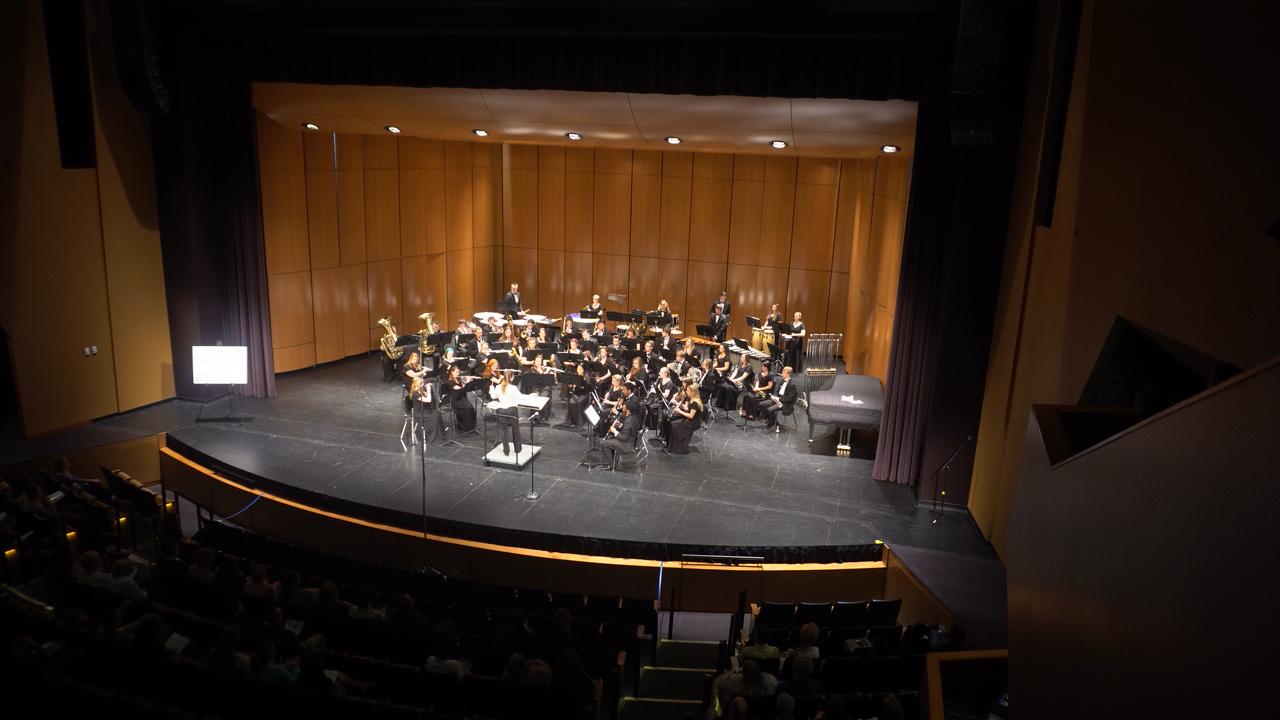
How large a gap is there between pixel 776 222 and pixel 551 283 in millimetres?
5352

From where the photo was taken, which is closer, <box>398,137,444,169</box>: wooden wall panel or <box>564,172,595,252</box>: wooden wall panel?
<box>398,137,444,169</box>: wooden wall panel

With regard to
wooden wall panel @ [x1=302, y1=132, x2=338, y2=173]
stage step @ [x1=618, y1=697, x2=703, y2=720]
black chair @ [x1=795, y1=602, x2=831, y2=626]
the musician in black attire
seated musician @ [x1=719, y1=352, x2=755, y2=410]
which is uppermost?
wooden wall panel @ [x1=302, y1=132, x2=338, y2=173]

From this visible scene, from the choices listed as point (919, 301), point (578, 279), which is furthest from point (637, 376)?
point (578, 279)

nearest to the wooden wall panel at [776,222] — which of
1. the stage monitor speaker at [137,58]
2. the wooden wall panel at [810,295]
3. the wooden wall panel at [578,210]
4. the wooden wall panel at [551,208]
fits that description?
the wooden wall panel at [810,295]

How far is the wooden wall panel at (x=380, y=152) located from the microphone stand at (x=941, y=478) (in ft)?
37.5

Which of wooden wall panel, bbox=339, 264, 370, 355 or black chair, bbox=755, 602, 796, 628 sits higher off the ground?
wooden wall panel, bbox=339, 264, 370, 355

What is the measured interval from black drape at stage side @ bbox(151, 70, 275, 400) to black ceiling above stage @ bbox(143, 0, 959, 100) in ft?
2.23

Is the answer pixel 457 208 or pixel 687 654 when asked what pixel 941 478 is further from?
pixel 457 208

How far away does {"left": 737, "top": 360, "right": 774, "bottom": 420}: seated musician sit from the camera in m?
12.9

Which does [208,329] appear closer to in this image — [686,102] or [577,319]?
[577,319]

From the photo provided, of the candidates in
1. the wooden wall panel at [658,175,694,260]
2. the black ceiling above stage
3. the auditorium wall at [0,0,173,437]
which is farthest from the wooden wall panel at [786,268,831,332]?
the auditorium wall at [0,0,173,437]

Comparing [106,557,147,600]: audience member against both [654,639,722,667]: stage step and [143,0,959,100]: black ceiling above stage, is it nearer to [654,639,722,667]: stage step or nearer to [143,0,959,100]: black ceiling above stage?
[654,639,722,667]: stage step

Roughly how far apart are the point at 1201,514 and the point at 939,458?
7.92 metres

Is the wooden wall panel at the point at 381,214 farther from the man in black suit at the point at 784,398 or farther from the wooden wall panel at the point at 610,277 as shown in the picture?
the man in black suit at the point at 784,398
